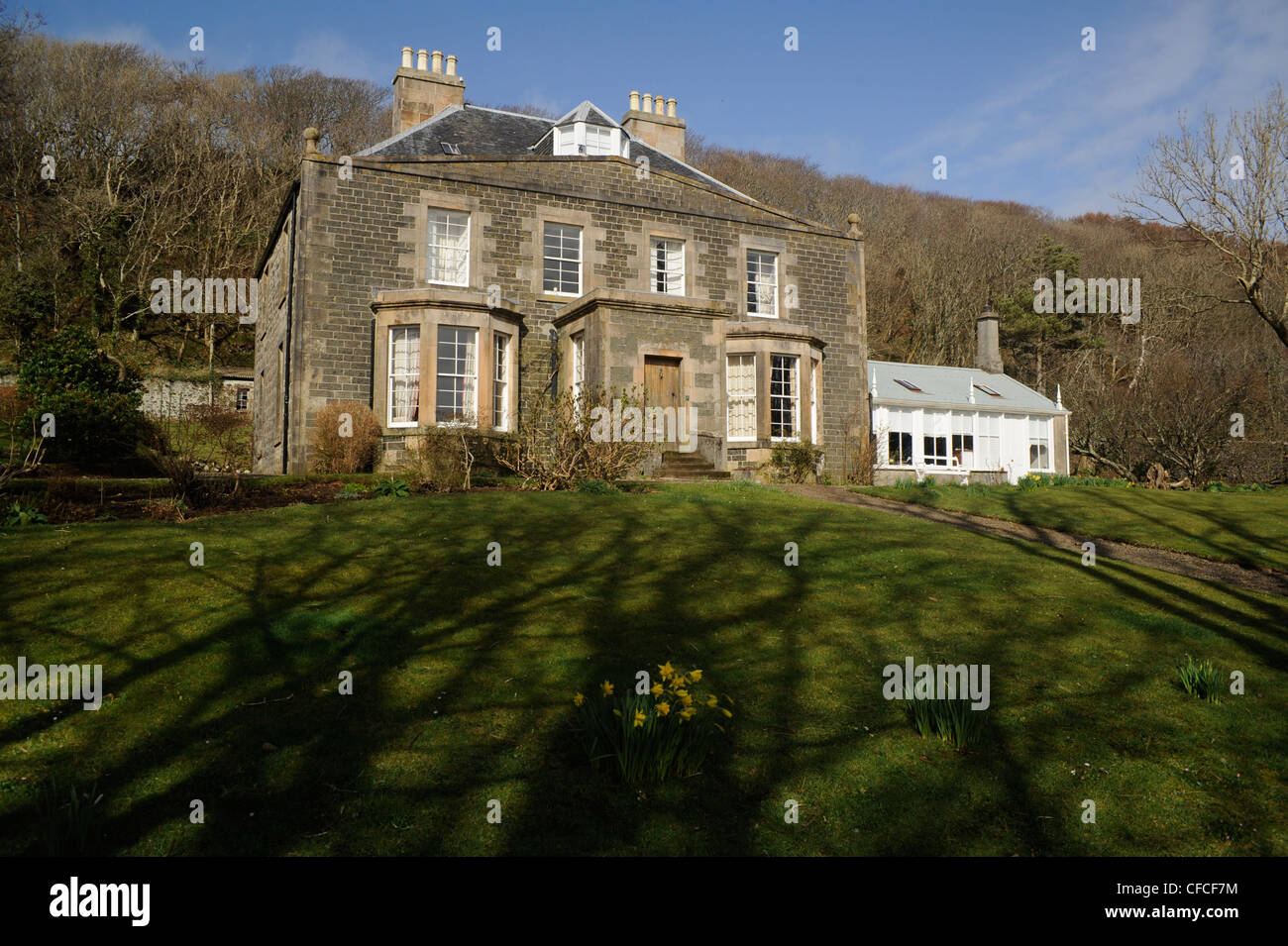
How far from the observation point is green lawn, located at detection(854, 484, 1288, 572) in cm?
1254

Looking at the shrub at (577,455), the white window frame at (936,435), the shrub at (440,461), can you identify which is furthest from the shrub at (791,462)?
the white window frame at (936,435)

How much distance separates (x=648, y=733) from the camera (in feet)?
15.6

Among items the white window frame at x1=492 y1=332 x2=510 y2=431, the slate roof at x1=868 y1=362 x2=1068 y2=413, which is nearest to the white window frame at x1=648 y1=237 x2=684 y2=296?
the white window frame at x1=492 y1=332 x2=510 y2=431

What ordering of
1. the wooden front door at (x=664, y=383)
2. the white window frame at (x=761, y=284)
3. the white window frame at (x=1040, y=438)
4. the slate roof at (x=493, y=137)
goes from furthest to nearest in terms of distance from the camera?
the white window frame at (x=1040, y=438)
the white window frame at (x=761, y=284)
the slate roof at (x=493, y=137)
the wooden front door at (x=664, y=383)

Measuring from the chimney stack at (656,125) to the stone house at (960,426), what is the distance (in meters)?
10.6

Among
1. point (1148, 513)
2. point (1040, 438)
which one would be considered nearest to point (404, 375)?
point (1148, 513)

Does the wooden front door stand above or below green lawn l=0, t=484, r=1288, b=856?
above

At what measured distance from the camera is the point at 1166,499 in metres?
17.5

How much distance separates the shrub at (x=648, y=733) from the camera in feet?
15.5

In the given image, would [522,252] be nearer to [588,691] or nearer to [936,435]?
[936,435]

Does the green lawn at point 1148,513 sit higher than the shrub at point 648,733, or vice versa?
the green lawn at point 1148,513

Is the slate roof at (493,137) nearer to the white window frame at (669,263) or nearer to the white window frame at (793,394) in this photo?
the white window frame at (669,263)

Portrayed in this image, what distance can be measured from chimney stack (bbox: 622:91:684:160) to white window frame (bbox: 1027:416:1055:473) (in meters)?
17.1

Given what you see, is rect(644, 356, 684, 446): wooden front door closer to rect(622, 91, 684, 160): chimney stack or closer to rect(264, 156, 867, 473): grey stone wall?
rect(264, 156, 867, 473): grey stone wall
